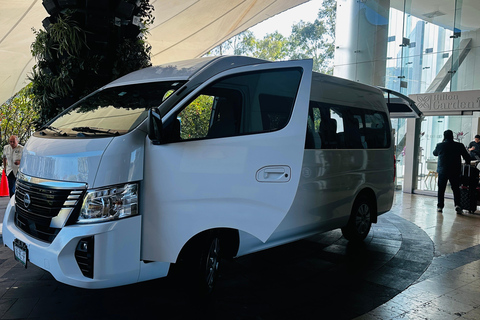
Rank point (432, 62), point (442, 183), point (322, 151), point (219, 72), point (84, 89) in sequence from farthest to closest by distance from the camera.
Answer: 1. point (432, 62)
2. point (442, 183)
3. point (84, 89)
4. point (322, 151)
5. point (219, 72)

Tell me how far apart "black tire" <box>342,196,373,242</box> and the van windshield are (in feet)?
11.1

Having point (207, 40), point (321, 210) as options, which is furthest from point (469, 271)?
point (207, 40)

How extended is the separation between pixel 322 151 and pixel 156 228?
236 centimetres

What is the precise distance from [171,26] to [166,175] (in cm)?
1156

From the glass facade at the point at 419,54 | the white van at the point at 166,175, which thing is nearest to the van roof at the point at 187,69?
the white van at the point at 166,175

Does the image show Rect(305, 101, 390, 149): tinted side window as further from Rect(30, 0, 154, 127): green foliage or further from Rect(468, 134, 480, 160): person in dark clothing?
Rect(468, 134, 480, 160): person in dark clothing

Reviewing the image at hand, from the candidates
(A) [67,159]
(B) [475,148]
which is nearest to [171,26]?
(B) [475,148]

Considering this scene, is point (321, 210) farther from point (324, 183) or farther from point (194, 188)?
point (194, 188)

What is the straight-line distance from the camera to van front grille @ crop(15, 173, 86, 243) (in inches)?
131

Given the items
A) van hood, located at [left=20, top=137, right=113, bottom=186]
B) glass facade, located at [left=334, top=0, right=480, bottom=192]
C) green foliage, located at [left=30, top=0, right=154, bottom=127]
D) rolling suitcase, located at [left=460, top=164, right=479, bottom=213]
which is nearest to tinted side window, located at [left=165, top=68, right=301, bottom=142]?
van hood, located at [left=20, top=137, right=113, bottom=186]

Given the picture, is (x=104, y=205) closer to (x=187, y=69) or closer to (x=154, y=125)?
(x=154, y=125)

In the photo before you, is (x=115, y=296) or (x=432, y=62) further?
(x=432, y=62)

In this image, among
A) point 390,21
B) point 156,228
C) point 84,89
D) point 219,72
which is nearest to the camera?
point 156,228

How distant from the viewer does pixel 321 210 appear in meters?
5.09
